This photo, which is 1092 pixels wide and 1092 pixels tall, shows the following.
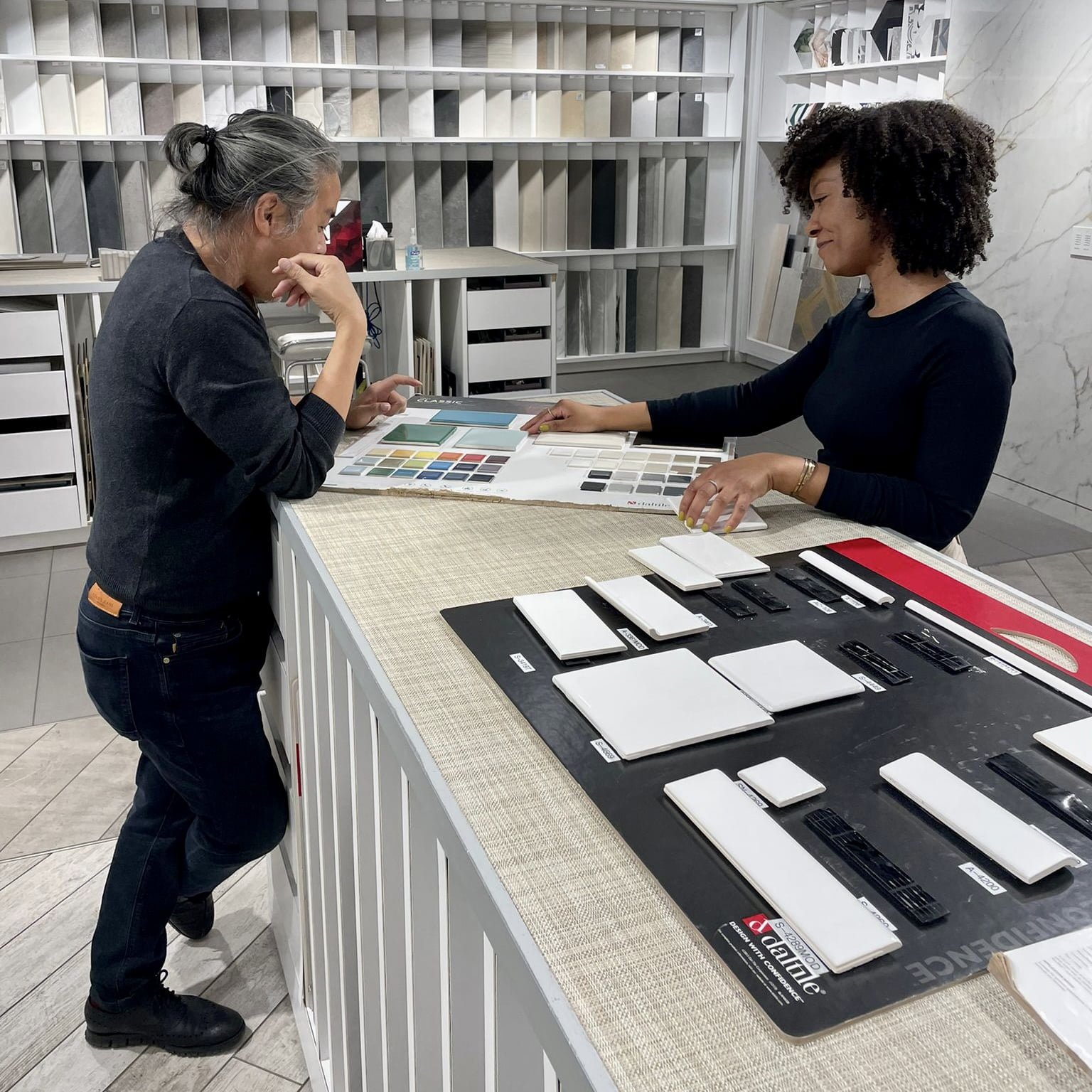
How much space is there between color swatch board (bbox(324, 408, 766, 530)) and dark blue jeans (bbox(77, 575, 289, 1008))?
322 mm

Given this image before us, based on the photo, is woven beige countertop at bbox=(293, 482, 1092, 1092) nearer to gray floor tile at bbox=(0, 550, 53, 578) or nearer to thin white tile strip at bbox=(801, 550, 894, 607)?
thin white tile strip at bbox=(801, 550, 894, 607)

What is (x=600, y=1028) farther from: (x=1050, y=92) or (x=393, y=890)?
(x=1050, y=92)

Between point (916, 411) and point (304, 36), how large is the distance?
16.9ft

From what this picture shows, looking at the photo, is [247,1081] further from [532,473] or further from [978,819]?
[978,819]

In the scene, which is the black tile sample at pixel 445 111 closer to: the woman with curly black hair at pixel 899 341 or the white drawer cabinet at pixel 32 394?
the white drawer cabinet at pixel 32 394

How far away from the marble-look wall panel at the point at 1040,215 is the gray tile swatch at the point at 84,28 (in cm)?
418

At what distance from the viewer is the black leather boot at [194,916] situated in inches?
86.7

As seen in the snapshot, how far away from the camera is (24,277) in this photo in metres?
3.96

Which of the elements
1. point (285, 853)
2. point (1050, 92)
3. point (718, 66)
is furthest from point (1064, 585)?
point (718, 66)

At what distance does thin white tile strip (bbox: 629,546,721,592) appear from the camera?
1334 mm

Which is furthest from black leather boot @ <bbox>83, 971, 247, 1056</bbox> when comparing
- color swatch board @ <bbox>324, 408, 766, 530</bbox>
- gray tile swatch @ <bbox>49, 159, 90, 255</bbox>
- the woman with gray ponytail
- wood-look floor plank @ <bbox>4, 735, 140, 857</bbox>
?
gray tile swatch @ <bbox>49, 159, 90, 255</bbox>

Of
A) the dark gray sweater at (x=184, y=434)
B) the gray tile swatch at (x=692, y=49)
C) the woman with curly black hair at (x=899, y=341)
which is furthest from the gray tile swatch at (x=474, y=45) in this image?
the dark gray sweater at (x=184, y=434)

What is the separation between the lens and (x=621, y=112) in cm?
673

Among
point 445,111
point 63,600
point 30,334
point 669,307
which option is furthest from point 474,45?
point 63,600
